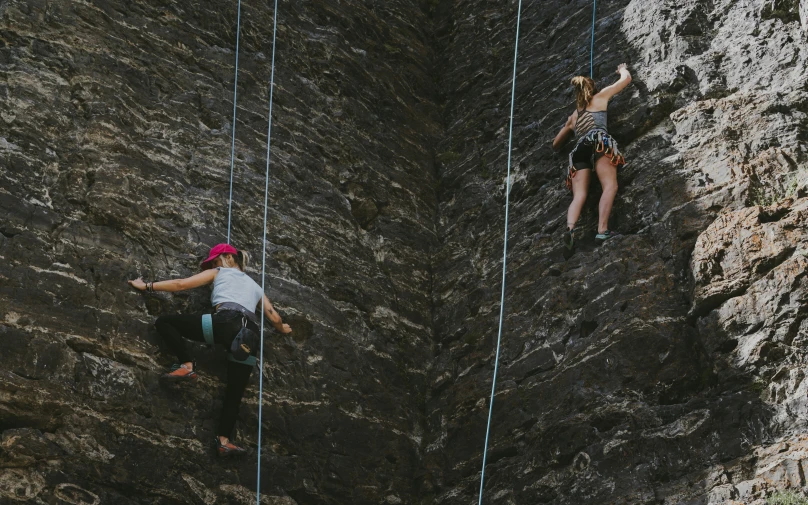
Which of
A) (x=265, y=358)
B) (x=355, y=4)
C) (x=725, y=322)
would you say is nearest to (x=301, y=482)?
(x=265, y=358)

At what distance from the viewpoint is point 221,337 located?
7535 millimetres

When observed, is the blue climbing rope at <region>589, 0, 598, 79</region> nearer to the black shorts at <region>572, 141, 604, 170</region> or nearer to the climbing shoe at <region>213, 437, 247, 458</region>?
the black shorts at <region>572, 141, 604, 170</region>

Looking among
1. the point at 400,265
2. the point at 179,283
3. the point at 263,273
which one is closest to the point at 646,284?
the point at 400,265

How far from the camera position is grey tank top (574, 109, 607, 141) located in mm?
8859

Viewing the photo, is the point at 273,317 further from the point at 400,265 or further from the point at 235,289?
the point at 400,265

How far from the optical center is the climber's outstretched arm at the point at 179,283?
25.1ft

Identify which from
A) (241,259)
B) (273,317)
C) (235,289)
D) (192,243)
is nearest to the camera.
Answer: (235,289)

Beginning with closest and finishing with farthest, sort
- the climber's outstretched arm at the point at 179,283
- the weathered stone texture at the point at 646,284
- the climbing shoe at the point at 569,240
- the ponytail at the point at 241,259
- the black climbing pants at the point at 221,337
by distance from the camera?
the weathered stone texture at the point at 646,284, the black climbing pants at the point at 221,337, the climber's outstretched arm at the point at 179,283, the ponytail at the point at 241,259, the climbing shoe at the point at 569,240

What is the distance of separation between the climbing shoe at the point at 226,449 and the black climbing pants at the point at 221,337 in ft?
0.22

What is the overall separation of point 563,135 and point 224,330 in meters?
3.62

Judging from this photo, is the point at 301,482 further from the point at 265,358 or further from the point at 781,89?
the point at 781,89

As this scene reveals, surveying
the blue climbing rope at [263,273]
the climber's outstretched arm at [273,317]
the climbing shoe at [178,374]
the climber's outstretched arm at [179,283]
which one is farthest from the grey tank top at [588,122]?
the climbing shoe at [178,374]

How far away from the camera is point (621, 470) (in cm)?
719

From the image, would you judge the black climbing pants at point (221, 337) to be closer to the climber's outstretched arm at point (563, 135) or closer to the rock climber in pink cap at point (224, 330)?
the rock climber in pink cap at point (224, 330)
